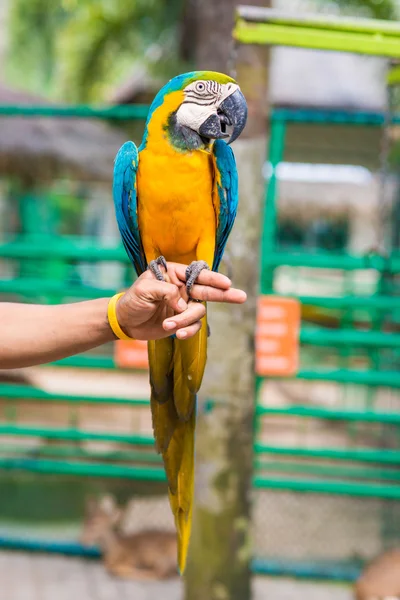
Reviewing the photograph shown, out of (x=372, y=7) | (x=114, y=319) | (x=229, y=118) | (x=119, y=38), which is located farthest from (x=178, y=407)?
(x=119, y=38)

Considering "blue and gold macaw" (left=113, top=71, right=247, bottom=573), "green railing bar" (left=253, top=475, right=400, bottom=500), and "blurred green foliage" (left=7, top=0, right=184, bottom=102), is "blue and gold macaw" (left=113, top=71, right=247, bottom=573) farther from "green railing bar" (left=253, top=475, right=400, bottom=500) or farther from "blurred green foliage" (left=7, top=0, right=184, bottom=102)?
"blurred green foliage" (left=7, top=0, right=184, bottom=102)

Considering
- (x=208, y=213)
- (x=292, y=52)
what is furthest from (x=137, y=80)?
(x=208, y=213)

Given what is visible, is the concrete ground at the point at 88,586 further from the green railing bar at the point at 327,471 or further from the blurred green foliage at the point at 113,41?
the blurred green foliage at the point at 113,41

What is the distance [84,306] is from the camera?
1.29 meters

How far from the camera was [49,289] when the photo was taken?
292cm

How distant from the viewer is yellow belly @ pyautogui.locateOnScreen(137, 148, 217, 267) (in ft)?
4.07

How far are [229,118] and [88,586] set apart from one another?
7.27 ft

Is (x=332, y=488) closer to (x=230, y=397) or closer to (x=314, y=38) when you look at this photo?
(x=230, y=397)

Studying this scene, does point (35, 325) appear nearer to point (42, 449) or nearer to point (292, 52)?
point (42, 449)

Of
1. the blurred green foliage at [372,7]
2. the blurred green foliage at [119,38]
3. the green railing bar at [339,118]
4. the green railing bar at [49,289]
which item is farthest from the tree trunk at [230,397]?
the blurred green foliage at [372,7]

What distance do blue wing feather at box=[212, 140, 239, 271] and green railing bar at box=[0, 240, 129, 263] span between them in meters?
1.47

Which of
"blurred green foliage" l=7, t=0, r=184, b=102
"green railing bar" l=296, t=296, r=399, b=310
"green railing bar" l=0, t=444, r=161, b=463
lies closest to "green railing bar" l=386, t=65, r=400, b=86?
"green railing bar" l=296, t=296, r=399, b=310

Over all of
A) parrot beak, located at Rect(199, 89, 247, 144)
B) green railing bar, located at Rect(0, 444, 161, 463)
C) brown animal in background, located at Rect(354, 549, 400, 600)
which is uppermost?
parrot beak, located at Rect(199, 89, 247, 144)

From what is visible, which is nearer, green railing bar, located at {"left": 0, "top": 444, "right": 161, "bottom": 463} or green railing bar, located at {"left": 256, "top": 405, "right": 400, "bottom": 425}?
green railing bar, located at {"left": 256, "top": 405, "right": 400, "bottom": 425}
